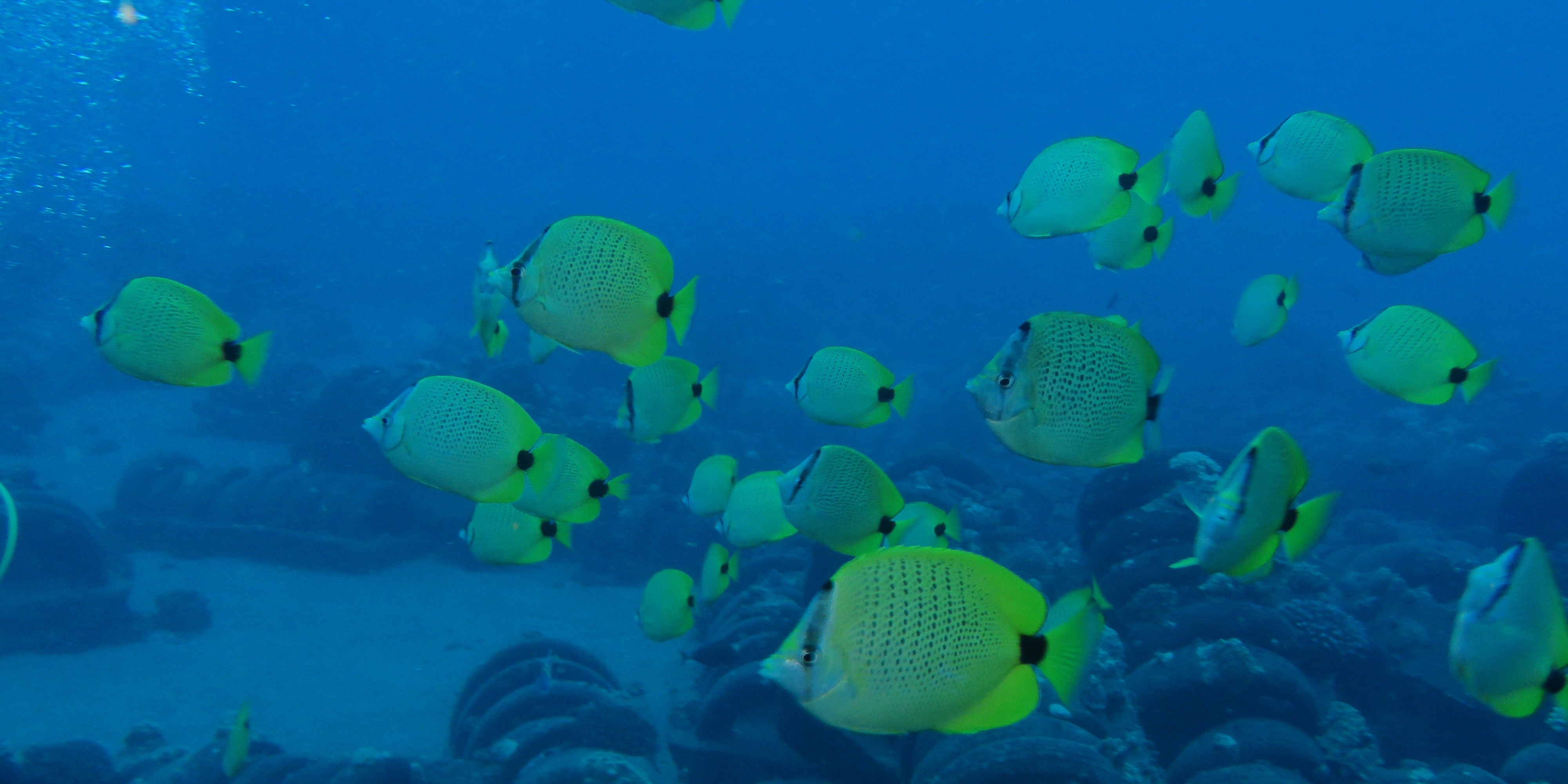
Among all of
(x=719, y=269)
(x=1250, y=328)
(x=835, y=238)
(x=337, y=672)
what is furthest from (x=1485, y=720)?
(x=835, y=238)

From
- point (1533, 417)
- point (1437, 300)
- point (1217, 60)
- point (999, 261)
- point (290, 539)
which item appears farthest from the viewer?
point (1217, 60)

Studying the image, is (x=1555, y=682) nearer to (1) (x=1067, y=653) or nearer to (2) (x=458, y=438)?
(1) (x=1067, y=653)

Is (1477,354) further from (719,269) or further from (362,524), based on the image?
(719,269)

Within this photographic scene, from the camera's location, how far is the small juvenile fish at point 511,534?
151 inches

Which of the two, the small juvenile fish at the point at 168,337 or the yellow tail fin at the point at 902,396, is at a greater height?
the yellow tail fin at the point at 902,396

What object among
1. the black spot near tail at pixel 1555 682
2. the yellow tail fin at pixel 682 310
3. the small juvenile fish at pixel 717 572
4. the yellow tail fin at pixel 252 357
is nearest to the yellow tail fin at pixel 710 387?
the yellow tail fin at pixel 682 310

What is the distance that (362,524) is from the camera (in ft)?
42.9

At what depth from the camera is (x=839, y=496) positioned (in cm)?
295

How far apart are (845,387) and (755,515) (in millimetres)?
981

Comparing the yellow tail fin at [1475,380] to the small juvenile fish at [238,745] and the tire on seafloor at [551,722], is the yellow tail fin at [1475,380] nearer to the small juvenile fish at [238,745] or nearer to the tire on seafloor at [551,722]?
the tire on seafloor at [551,722]

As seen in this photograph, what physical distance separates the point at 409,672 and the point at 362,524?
444 centimetres

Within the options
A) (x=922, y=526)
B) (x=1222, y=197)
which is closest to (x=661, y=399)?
(x=922, y=526)

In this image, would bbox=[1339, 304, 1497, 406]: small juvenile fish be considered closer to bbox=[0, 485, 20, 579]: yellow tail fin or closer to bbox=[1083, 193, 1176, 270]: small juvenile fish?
bbox=[1083, 193, 1176, 270]: small juvenile fish

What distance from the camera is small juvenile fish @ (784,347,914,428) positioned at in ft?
11.2
